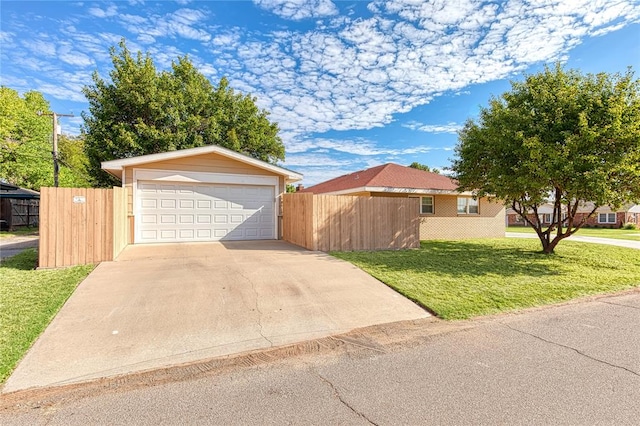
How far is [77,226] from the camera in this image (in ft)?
25.1

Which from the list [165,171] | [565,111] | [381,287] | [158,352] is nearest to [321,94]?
[165,171]

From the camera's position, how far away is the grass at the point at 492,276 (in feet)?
19.3

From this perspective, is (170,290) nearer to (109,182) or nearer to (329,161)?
(109,182)

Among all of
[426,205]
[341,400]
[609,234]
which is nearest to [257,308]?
[341,400]

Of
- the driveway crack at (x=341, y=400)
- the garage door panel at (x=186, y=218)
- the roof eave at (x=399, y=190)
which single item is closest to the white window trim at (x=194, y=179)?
the garage door panel at (x=186, y=218)

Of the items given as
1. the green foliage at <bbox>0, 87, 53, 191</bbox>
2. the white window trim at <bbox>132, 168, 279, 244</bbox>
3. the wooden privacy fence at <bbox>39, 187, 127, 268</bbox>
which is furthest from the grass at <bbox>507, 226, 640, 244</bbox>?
the green foliage at <bbox>0, 87, 53, 191</bbox>

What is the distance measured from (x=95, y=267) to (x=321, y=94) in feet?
40.6

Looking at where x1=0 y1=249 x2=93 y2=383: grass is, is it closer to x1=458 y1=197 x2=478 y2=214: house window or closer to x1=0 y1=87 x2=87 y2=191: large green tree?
x1=458 y1=197 x2=478 y2=214: house window

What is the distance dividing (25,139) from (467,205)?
3137 centimetres

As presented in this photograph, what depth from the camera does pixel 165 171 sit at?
11.6 m

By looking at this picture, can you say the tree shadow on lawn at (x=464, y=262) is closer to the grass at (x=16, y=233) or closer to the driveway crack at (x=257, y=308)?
the driveway crack at (x=257, y=308)

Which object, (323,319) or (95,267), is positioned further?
(95,267)

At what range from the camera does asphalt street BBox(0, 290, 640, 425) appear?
266 centimetres

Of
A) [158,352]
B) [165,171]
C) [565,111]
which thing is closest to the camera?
[158,352]
